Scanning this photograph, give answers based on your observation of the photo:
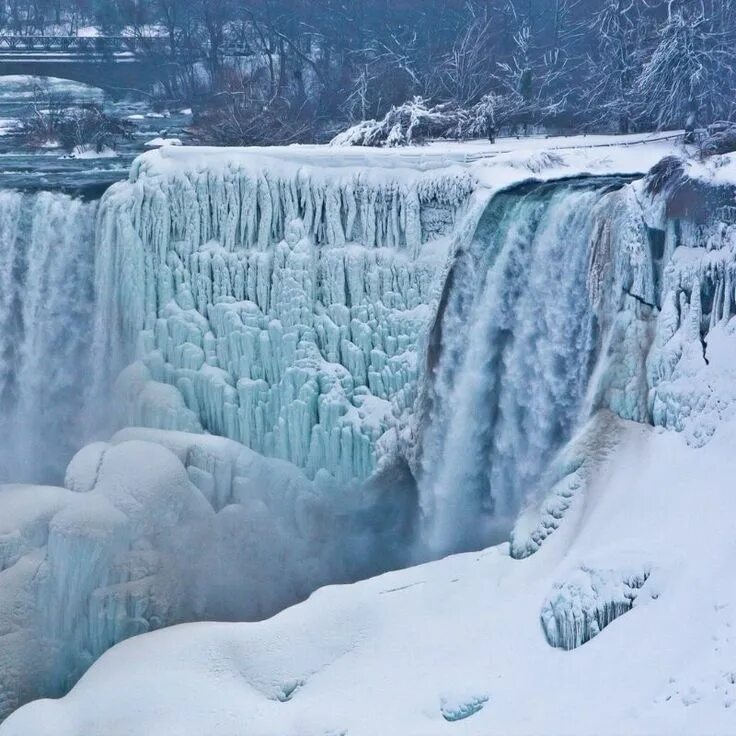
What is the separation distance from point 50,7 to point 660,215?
72.3 feet

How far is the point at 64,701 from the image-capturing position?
9.27m

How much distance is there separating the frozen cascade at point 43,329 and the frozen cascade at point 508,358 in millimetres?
4395

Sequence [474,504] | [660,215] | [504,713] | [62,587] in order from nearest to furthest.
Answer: [504,713] < [660,215] < [62,587] < [474,504]

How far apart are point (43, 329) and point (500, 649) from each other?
7.26 m

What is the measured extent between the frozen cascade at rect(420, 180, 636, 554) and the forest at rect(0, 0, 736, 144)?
4.01m

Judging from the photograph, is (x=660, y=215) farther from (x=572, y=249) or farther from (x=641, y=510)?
(x=641, y=510)

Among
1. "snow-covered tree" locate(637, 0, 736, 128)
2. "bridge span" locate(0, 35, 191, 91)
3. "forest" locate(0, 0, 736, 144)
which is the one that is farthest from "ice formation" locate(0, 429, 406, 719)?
"bridge span" locate(0, 35, 191, 91)

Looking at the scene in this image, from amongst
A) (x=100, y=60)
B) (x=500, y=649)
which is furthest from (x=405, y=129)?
(x=100, y=60)

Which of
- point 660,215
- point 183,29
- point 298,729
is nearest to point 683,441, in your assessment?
point 660,215

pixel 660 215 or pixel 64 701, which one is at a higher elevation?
pixel 660 215

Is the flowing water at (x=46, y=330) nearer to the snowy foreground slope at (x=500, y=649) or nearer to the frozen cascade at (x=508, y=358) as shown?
the snowy foreground slope at (x=500, y=649)

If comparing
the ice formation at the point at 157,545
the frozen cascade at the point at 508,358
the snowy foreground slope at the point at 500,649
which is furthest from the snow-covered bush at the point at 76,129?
the snowy foreground slope at the point at 500,649

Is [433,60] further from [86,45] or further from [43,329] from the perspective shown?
[43,329]

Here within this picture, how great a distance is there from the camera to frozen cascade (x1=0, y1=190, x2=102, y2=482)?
1302 centimetres
